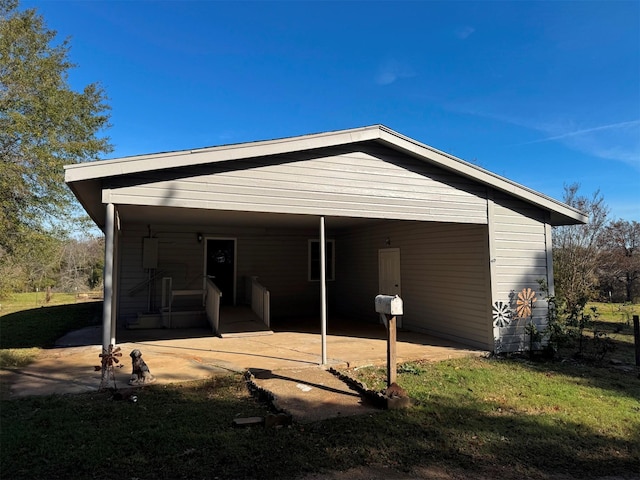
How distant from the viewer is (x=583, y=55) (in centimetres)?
897

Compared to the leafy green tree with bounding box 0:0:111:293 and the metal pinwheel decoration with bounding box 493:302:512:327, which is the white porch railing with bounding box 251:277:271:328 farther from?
the leafy green tree with bounding box 0:0:111:293

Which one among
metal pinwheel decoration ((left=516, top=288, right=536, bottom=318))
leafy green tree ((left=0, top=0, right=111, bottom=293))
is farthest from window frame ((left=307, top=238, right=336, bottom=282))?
leafy green tree ((left=0, top=0, right=111, bottom=293))

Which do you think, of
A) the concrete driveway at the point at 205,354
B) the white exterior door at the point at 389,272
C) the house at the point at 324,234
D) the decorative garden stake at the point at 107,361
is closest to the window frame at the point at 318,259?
the house at the point at 324,234

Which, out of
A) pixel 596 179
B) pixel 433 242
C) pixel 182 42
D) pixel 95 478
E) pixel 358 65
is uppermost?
pixel 358 65

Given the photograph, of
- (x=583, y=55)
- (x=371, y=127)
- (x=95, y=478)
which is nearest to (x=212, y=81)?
(x=371, y=127)

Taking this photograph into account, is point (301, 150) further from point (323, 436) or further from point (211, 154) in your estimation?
point (323, 436)

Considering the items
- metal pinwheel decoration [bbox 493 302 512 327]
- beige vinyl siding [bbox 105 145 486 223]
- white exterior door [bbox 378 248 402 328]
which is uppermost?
beige vinyl siding [bbox 105 145 486 223]

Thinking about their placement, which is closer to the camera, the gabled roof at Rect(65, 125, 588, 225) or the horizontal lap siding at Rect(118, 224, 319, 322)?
the gabled roof at Rect(65, 125, 588, 225)

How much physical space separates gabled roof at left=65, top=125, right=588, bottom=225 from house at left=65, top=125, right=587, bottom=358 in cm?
2

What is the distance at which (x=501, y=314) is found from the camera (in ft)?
23.9

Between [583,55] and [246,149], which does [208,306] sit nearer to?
[246,149]

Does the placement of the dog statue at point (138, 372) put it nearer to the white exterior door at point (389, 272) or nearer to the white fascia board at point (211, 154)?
the white fascia board at point (211, 154)

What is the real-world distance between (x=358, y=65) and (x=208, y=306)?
9.40 metres

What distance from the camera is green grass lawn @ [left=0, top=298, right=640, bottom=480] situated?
9.95 ft
